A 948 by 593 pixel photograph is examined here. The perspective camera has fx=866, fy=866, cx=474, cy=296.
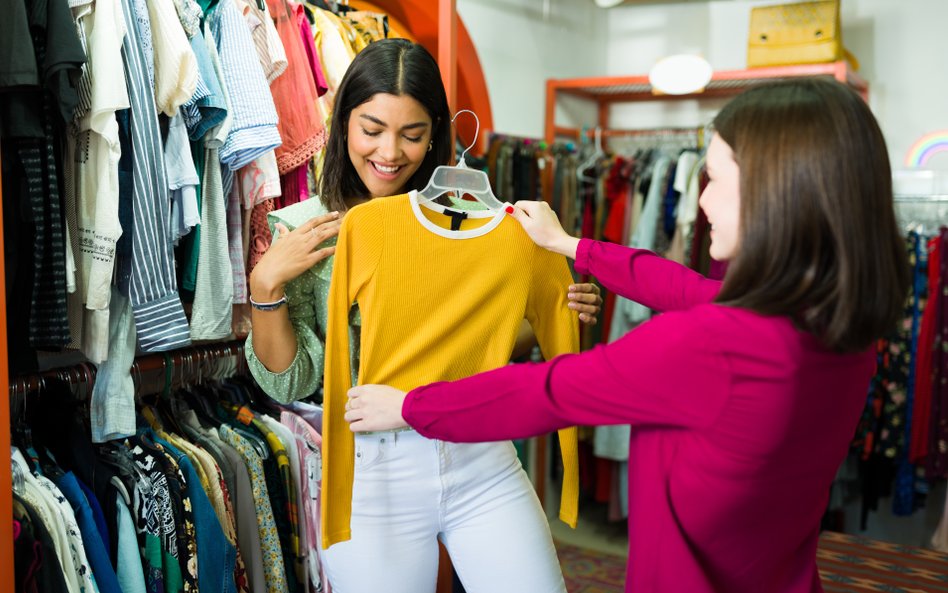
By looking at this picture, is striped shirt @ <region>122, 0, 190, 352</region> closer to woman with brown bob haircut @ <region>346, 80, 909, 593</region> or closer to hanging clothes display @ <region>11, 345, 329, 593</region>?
hanging clothes display @ <region>11, 345, 329, 593</region>

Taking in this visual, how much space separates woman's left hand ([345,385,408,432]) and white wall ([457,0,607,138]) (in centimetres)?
299

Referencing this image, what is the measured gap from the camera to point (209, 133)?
214 cm

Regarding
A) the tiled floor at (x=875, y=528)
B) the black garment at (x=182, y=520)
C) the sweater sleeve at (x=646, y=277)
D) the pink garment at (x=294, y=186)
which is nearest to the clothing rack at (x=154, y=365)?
the black garment at (x=182, y=520)

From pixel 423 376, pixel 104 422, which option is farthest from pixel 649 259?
pixel 104 422

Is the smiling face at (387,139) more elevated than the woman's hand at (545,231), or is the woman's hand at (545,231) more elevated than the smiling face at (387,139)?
the smiling face at (387,139)

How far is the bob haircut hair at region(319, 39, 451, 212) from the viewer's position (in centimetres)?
176

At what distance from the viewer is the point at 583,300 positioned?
70.4 inches

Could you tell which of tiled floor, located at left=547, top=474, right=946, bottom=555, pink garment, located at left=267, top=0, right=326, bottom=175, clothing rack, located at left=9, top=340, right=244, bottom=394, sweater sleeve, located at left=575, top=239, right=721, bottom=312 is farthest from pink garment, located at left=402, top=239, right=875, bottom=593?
tiled floor, located at left=547, top=474, right=946, bottom=555

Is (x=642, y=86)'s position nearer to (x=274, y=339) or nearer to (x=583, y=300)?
(x=583, y=300)

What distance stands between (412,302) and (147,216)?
703 mm

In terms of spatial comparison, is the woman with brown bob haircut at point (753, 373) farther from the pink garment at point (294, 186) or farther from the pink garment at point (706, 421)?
the pink garment at point (294, 186)

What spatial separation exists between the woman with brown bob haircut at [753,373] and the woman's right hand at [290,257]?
1.37 feet

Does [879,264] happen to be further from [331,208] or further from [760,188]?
[331,208]

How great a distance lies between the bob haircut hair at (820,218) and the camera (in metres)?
1.09
